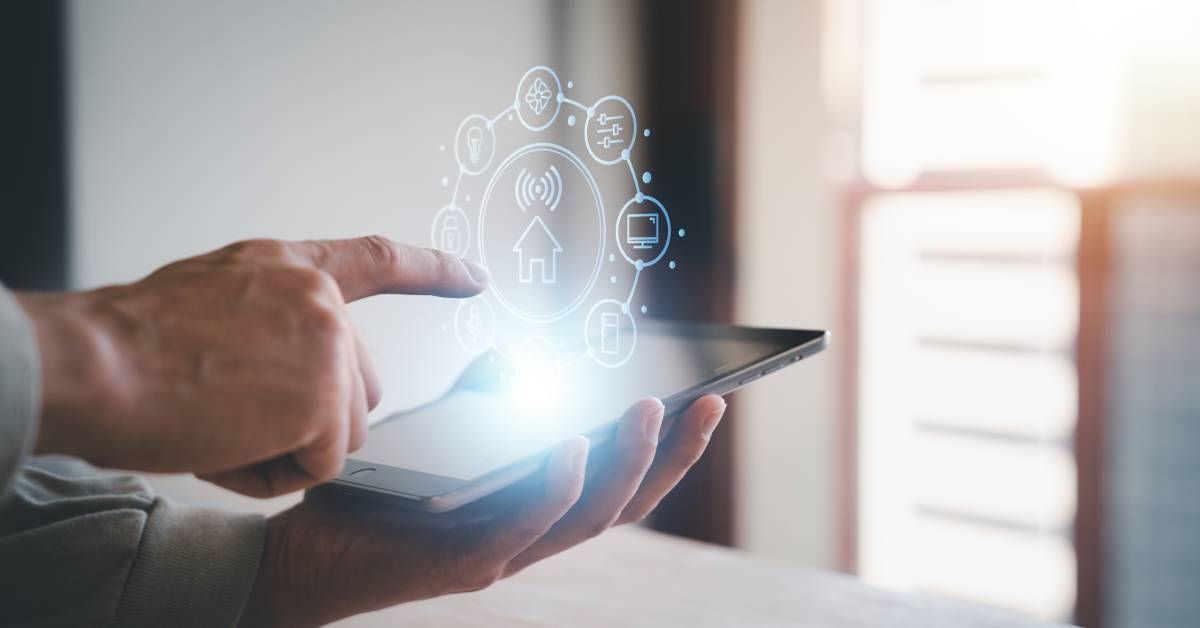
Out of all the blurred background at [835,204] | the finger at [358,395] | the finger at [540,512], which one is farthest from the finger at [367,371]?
the blurred background at [835,204]

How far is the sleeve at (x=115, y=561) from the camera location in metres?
0.52

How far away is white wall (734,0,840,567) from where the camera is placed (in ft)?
2.14

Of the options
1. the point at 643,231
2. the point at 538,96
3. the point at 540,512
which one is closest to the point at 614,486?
the point at 540,512

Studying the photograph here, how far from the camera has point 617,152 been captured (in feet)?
1.79

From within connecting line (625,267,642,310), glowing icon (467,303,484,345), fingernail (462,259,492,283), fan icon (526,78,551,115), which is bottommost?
glowing icon (467,303,484,345)

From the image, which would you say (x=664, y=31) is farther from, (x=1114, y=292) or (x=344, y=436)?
(x=1114, y=292)

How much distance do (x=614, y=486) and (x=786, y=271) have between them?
27cm

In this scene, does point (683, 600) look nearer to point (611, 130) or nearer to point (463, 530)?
point (463, 530)

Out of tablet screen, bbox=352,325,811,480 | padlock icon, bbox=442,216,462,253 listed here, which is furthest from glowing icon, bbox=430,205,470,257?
tablet screen, bbox=352,325,811,480

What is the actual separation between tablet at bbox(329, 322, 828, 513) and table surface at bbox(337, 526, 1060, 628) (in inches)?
5.8

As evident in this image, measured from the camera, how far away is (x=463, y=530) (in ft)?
1.77

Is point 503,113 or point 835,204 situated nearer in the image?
point 503,113

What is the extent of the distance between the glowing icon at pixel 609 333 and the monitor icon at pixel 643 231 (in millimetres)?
48

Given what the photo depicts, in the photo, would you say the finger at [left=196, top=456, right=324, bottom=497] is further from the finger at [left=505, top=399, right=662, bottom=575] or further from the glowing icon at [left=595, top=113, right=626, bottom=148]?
the glowing icon at [left=595, top=113, right=626, bottom=148]
